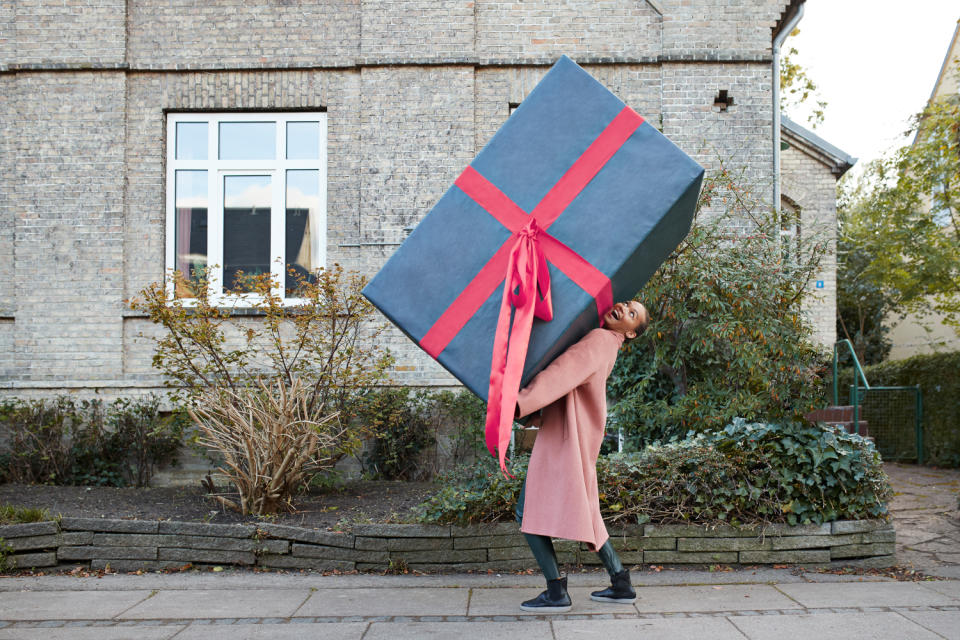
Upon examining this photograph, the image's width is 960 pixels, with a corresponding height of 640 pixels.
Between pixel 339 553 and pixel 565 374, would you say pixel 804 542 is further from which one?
pixel 339 553

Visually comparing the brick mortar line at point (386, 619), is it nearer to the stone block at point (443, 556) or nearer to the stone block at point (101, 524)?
the stone block at point (443, 556)

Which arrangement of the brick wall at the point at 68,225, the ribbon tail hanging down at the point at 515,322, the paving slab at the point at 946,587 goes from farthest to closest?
1. the brick wall at the point at 68,225
2. the paving slab at the point at 946,587
3. the ribbon tail hanging down at the point at 515,322

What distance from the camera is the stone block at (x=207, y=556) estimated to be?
492 cm

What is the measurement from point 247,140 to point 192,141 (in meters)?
0.60

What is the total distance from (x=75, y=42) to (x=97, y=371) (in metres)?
3.51

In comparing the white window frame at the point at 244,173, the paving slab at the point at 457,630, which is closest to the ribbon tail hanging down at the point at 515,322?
the paving slab at the point at 457,630

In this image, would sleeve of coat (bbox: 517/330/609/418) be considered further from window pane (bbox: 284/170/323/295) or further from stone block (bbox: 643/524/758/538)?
window pane (bbox: 284/170/323/295)

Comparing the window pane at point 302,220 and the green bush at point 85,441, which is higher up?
the window pane at point 302,220

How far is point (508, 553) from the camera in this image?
4828 mm

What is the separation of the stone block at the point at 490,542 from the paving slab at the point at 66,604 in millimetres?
1873

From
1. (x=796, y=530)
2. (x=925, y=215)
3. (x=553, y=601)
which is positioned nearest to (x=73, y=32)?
(x=553, y=601)

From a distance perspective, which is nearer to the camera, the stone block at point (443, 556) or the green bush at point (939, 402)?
the stone block at point (443, 556)

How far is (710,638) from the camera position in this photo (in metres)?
3.53

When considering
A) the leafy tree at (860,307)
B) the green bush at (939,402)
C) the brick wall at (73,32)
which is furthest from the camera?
the leafy tree at (860,307)
